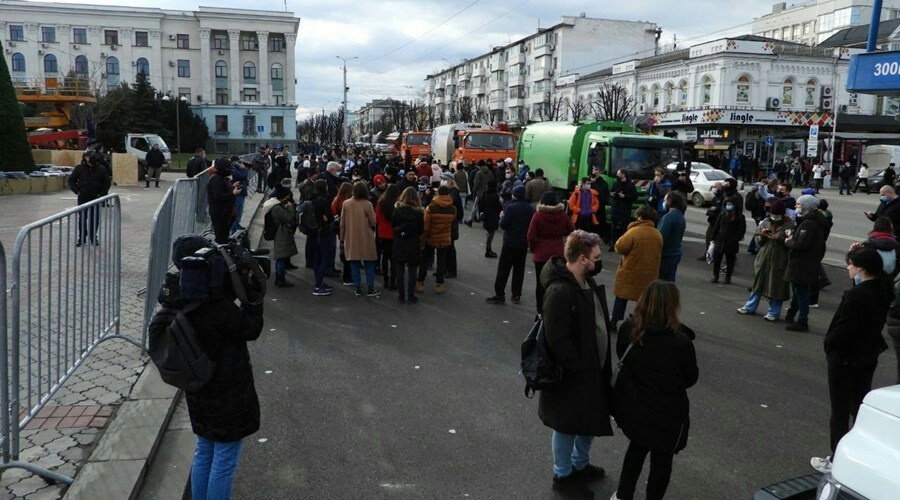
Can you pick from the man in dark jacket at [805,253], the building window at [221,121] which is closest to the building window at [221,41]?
the building window at [221,121]

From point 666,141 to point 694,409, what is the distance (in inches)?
486

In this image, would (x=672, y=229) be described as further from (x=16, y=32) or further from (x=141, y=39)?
(x=16, y=32)

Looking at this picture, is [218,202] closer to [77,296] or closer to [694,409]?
[77,296]

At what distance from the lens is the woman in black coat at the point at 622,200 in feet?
46.8

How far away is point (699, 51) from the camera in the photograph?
1956 inches

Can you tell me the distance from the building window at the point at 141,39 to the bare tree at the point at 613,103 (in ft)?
163

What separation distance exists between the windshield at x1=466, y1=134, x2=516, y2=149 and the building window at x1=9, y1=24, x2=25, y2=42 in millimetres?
67232

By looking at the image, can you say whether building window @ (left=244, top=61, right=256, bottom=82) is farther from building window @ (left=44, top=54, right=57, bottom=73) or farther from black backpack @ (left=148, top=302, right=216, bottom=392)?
black backpack @ (left=148, top=302, right=216, bottom=392)

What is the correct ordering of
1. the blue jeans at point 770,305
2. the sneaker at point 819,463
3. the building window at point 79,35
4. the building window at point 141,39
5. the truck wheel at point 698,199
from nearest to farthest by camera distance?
1. the sneaker at point 819,463
2. the blue jeans at point 770,305
3. the truck wheel at point 698,199
4. the building window at point 79,35
5. the building window at point 141,39

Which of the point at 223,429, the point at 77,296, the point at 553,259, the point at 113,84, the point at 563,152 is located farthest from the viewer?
the point at 113,84

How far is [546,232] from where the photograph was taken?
9000 millimetres

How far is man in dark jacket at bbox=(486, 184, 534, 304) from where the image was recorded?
961 cm

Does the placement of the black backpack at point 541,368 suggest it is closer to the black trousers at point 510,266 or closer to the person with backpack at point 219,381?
the person with backpack at point 219,381

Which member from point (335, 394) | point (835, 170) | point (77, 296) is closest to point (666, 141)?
point (335, 394)
